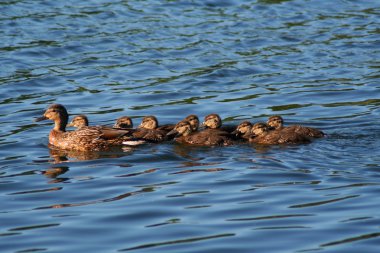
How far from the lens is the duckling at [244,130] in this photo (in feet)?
41.7

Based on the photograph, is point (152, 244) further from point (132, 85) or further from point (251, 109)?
point (132, 85)

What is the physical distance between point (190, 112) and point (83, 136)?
2.14 metres

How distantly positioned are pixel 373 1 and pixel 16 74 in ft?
29.4

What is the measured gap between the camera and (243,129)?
12.8 metres

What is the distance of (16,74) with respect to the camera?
17062mm

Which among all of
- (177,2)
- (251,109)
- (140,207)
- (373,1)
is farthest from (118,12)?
(140,207)

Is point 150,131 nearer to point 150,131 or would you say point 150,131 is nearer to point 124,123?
point 150,131

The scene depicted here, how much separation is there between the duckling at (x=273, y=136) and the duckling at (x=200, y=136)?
1.07 ft

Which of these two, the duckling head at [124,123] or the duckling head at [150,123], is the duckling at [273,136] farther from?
the duckling head at [124,123]

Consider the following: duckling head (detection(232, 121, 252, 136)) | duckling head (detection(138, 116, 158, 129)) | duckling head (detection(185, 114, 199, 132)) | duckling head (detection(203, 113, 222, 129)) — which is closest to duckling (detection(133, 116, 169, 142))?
duckling head (detection(138, 116, 158, 129))

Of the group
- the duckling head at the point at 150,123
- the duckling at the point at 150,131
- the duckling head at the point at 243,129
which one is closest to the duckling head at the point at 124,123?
the duckling at the point at 150,131

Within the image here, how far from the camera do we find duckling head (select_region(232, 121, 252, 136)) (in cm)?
1280

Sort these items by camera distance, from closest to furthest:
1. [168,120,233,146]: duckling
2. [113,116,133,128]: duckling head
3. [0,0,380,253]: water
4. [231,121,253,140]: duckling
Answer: [0,0,380,253]: water, [168,120,233,146]: duckling, [231,121,253,140]: duckling, [113,116,133,128]: duckling head

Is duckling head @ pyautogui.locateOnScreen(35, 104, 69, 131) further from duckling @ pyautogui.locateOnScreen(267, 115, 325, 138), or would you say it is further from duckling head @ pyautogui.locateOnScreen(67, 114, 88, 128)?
duckling @ pyautogui.locateOnScreen(267, 115, 325, 138)
